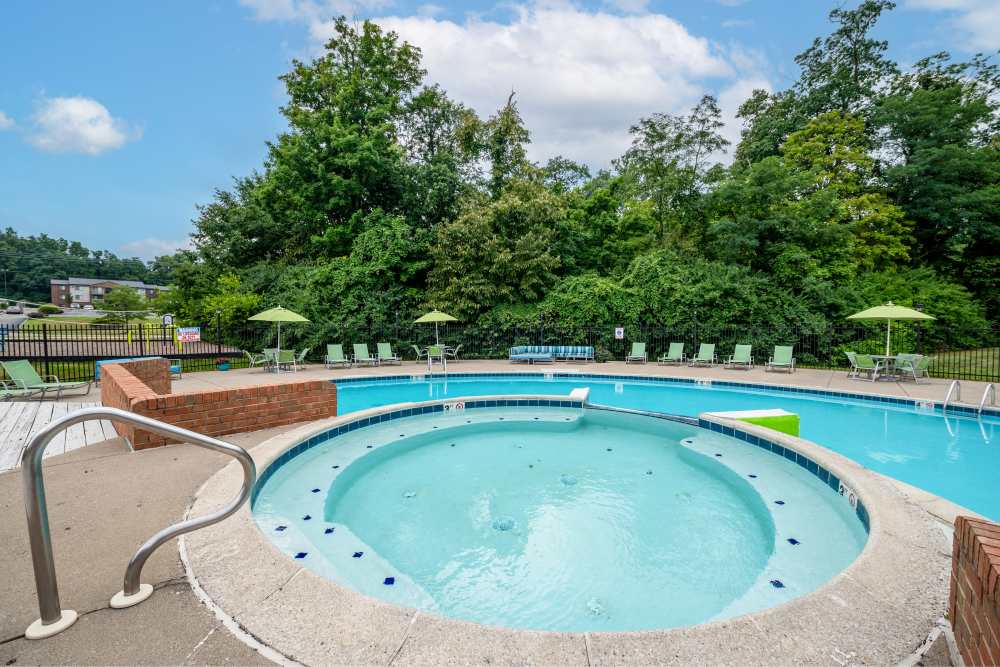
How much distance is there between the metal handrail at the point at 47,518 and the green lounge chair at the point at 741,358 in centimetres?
1504

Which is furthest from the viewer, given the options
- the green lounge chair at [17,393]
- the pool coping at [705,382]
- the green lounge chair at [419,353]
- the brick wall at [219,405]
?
the green lounge chair at [419,353]

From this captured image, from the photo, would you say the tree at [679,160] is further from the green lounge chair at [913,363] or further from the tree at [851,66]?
the green lounge chair at [913,363]

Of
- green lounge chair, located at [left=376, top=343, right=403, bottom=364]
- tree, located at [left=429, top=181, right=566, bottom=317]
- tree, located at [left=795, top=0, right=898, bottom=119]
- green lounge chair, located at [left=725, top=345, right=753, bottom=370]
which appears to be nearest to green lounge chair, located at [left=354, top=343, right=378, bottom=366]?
green lounge chair, located at [left=376, top=343, right=403, bottom=364]

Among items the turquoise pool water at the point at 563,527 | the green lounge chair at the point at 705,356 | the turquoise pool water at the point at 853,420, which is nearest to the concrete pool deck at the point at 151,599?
the turquoise pool water at the point at 563,527

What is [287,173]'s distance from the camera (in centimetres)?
2030

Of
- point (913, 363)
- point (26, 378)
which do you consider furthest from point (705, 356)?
point (26, 378)

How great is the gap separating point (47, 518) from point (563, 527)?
396cm

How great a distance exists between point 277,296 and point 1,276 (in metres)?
85.6

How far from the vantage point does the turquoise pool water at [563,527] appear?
3.52 m

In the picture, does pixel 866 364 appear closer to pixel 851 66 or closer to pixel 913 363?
pixel 913 363

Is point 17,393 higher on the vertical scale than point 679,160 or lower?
lower

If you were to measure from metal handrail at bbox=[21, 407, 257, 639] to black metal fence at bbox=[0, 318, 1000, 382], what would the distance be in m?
14.4

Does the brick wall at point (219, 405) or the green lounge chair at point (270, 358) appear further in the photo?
the green lounge chair at point (270, 358)

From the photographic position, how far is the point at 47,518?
6.34ft
